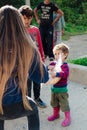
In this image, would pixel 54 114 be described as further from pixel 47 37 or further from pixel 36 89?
pixel 47 37

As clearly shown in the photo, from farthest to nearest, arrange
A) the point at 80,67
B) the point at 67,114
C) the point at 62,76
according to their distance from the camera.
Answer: the point at 80,67
the point at 67,114
the point at 62,76

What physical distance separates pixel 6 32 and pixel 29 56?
0.29 m

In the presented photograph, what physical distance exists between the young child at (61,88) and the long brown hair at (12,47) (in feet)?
3.67

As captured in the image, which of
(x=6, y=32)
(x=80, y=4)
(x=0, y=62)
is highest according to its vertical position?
(x=6, y=32)

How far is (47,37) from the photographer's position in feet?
28.5

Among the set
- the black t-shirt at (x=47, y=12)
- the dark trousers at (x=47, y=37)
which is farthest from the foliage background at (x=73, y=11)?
the black t-shirt at (x=47, y=12)

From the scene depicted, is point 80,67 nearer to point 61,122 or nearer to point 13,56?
point 61,122

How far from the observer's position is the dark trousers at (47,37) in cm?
859

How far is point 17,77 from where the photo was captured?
3.43 m

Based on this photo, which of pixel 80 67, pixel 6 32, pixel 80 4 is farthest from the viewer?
pixel 80 4

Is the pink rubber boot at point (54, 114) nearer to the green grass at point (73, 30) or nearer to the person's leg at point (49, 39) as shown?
the person's leg at point (49, 39)

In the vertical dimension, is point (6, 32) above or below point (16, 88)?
above

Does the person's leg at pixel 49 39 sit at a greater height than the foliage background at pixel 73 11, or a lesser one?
greater

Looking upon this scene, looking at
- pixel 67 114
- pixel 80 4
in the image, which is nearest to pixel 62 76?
pixel 67 114
